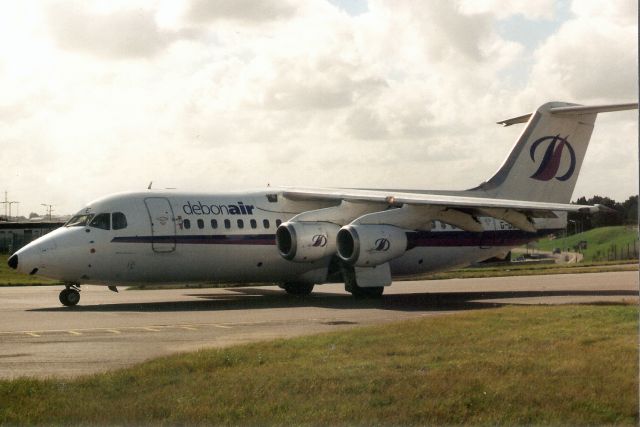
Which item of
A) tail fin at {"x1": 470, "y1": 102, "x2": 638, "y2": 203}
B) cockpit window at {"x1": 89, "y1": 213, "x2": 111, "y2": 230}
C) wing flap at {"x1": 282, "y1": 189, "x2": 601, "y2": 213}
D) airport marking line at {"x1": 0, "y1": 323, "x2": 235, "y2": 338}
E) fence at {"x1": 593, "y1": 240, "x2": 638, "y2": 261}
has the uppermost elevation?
tail fin at {"x1": 470, "y1": 102, "x2": 638, "y2": 203}

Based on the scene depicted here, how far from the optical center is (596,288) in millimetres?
32062

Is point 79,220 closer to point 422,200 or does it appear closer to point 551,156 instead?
point 422,200

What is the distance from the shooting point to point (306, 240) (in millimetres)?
27297

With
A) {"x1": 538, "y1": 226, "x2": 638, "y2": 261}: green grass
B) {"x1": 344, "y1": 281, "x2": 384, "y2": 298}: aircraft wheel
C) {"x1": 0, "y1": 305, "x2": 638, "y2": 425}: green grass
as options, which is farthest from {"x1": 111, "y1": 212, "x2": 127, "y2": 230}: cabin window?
{"x1": 538, "y1": 226, "x2": 638, "y2": 261}: green grass

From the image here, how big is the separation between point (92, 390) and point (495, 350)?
5942 millimetres

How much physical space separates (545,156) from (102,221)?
16.3 metres

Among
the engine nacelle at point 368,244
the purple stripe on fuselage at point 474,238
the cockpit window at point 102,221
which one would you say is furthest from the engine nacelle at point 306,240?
→ the cockpit window at point 102,221

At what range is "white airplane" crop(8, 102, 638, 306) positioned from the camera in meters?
25.8

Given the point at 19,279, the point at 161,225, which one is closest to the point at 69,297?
the point at 161,225

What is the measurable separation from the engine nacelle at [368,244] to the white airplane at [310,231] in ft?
0.12

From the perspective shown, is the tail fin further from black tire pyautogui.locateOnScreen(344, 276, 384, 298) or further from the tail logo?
black tire pyautogui.locateOnScreen(344, 276, 384, 298)

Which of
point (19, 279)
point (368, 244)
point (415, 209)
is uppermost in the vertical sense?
point (415, 209)

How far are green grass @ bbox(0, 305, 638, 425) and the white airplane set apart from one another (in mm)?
12184

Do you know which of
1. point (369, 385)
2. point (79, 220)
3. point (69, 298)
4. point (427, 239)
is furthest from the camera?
point (427, 239)
